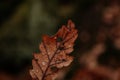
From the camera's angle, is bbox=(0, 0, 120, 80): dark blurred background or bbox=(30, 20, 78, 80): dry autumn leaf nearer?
bbox=(30, 20, 78, 80): dry autumn leaf

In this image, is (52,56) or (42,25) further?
(42,25)

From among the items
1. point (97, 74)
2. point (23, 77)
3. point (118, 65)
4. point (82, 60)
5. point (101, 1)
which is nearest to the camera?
point (97, 74)

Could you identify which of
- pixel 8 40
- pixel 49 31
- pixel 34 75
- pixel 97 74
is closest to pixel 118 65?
pixel 97 74

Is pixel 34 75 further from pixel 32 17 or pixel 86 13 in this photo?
pixel 86 13

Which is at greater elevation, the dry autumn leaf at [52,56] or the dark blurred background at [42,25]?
the dry autumn leaf at [52,56]

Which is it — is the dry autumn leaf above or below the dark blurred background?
above
